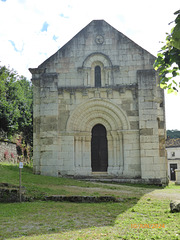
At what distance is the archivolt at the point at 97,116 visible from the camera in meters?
16.1

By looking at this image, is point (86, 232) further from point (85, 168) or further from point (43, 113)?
point (43, 113)

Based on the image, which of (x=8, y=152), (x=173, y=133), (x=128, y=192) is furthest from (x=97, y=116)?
(x=173, y=133)

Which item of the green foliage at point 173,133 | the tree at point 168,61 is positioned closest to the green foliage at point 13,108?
the tree at point 168,61

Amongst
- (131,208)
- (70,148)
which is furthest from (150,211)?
(70,148)

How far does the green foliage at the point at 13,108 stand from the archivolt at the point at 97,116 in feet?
30.8

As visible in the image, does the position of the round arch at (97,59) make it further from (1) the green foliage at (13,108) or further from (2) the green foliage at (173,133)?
(2) the green foliage at (173,133)

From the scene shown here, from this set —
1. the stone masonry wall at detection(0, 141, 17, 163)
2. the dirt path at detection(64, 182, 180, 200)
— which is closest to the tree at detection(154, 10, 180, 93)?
the dirt path at detection(64, 182, 180, 200)

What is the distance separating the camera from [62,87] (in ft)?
53.8

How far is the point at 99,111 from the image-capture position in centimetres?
1644

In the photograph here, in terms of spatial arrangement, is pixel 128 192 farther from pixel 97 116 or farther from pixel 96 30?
pixel 96 30

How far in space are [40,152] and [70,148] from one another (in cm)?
175

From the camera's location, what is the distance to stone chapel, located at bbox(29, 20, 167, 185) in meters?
15.6

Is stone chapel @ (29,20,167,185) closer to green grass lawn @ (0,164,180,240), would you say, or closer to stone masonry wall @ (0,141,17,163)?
green grass lawn @ (0,164,180,240)

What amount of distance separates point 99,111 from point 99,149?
2288 millimetres
